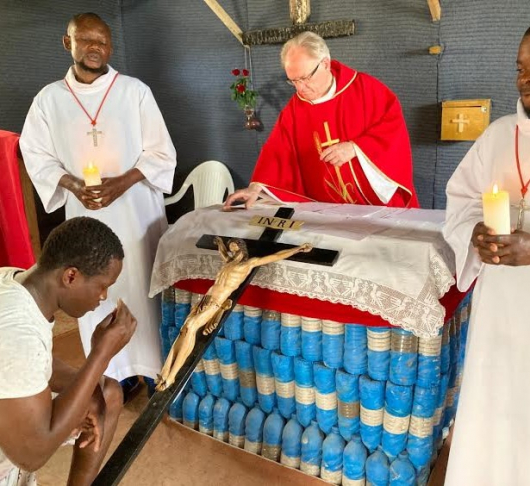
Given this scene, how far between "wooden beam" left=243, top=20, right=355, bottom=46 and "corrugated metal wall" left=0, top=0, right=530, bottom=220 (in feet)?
0.26

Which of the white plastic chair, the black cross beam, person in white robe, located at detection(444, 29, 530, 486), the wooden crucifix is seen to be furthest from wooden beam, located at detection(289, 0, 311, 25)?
person in white robe, located at detection(444, 29, 530, 486)

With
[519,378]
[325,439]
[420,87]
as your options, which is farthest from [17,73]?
[519,378]

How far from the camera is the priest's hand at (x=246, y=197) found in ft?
8.71

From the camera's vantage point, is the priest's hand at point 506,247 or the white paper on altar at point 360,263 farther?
the white paper on altar at point 360,263

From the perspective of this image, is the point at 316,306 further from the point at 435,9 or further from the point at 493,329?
the point at 435,9

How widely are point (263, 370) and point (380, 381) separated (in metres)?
0.56

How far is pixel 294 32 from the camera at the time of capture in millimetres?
4113

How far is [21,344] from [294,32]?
3468mm

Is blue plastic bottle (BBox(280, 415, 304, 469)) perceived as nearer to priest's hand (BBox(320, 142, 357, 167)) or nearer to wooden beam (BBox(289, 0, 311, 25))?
priest's hand (BBox(320, 142, 357, 167))

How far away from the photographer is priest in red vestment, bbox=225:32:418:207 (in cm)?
266

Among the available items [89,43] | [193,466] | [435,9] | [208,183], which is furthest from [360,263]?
[208,183]

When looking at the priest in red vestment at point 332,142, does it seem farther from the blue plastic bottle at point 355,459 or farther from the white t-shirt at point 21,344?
the white t-shirt at point 21,344

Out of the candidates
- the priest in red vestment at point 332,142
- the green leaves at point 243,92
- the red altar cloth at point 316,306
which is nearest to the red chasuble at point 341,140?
the priest in red vestment at point 332,142

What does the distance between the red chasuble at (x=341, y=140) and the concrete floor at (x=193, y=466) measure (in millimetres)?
1327
